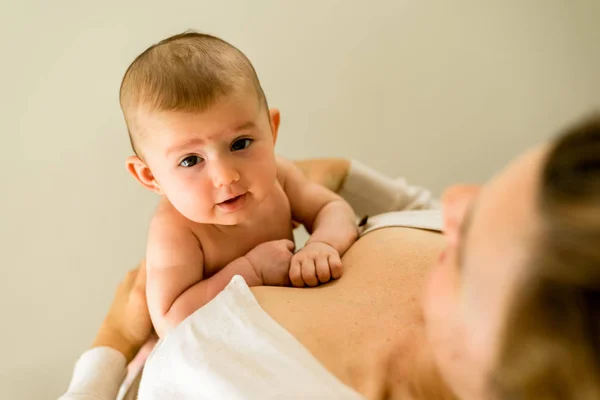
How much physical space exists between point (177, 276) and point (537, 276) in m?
0.52

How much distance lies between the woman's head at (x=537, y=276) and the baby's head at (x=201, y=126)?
38 cm

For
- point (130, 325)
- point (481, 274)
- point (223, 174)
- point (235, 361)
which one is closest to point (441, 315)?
point (481, 274)

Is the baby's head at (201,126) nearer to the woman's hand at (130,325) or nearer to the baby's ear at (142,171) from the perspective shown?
the baby's ear at (142,171)

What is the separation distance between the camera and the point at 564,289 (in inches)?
11.6

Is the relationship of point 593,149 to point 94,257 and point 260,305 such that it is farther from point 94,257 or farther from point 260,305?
point 94,257

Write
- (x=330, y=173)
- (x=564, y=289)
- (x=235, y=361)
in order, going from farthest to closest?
(x=330, y=173) → (x=235, y=361) → (x=564, y=289)

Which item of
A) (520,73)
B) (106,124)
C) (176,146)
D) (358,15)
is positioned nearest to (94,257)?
(106,124)

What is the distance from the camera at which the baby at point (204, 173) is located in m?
0.66

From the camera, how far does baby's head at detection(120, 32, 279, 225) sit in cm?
65

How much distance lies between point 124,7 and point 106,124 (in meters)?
0.24

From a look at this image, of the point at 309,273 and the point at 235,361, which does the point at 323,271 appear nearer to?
the point at 309,273

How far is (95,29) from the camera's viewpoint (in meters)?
1.11

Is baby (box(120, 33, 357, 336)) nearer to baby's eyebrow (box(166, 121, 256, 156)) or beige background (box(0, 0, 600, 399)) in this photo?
baby's eyebrow (box(166, 121, 256, 156))

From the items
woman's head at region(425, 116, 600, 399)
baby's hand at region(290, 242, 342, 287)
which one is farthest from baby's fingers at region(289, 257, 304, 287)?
woman's head at region(425, 116, 600, 399)
